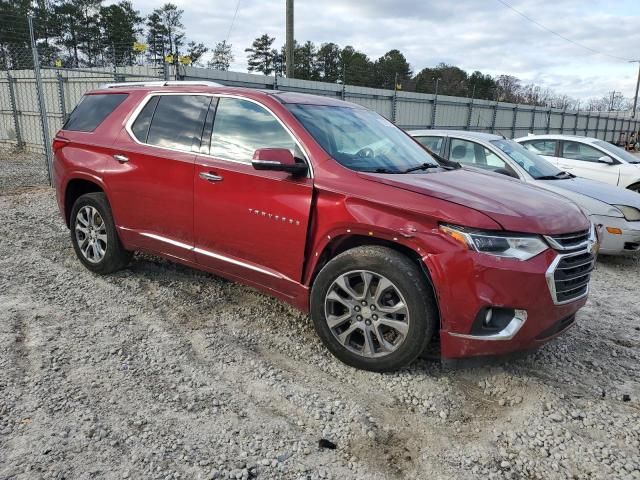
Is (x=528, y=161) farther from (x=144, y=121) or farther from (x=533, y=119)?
(x=533, y=119)

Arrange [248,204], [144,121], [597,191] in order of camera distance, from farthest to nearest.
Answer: [597,191] → [144,121] → [248,204]

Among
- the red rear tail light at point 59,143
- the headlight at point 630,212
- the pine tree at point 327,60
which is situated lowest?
the headlight at point 630,212

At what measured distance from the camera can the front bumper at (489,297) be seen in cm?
279

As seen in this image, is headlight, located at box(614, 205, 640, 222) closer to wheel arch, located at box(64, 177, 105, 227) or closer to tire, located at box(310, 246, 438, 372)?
tire, located at box(310, 246, 438, 372)

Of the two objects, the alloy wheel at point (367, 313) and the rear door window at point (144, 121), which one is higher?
the rear door window at point (144, 121)

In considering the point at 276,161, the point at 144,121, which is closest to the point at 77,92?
the point at 144,121

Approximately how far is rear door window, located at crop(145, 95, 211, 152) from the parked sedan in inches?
125

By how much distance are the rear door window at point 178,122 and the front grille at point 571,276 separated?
8.98 ft

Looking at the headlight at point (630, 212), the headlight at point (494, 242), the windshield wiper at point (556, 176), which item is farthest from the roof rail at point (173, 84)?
the headlight at point (630, 212)

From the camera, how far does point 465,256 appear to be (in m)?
2.80

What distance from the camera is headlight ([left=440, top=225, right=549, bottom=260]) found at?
2814 mm

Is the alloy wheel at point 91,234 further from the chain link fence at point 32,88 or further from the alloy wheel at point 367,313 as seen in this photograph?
the chain link fence at point 32,88

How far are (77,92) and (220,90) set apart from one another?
13.5 meters

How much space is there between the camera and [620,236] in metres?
5.95
